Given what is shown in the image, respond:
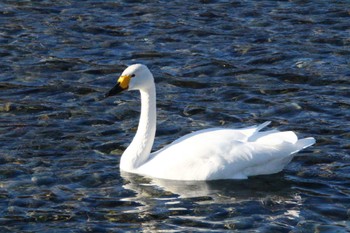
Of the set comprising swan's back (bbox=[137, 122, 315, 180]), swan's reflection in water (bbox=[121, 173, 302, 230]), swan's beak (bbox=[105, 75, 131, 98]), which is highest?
swan's beak (bbox=[105, 75, 131, 98])

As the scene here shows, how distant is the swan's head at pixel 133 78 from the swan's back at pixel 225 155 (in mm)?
833

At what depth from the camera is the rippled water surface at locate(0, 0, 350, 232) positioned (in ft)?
37.3

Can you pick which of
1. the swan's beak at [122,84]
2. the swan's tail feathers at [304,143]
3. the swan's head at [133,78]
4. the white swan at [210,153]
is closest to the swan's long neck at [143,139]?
the white swan at [210,153]

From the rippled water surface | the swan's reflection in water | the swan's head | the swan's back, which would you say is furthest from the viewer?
the swan's head

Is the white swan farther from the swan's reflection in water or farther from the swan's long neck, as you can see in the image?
the swan's reflection in water

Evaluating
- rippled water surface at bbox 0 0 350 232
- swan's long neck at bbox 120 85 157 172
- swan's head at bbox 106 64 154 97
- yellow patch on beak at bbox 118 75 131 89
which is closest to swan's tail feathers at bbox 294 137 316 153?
rippled water surface at bbox 0 0 350 232

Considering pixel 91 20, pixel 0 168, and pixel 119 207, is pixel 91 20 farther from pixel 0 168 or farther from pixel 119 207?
pixel 119 207

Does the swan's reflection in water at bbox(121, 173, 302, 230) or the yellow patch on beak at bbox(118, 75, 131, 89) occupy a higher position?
the yellow patch on beak at bbox(118, 75, 131, 89)

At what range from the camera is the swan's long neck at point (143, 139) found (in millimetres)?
12727

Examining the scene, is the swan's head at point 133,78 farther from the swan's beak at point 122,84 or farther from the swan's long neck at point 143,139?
the swan's long neck at point 143,139

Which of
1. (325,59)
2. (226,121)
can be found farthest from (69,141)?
(325,59)

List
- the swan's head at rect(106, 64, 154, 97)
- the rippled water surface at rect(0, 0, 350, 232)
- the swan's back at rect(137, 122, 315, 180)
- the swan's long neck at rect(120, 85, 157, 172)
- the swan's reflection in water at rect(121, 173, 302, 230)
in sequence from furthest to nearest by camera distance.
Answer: the swan's long neck at rect(120, 85, 157, 172)
the swan's head at rect(106, 64, 154, 97)
the swan's back at rect(137, 122, 315, 180)
the rippled water surface at rect(0, 0, 350, 232)
the swan's reflection in water at rect(121, 173, 302, 230)

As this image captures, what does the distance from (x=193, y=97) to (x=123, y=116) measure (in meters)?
1.19

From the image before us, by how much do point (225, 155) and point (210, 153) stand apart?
0.17 m
